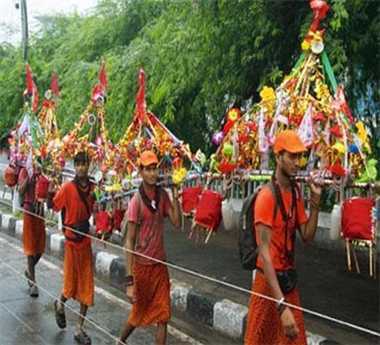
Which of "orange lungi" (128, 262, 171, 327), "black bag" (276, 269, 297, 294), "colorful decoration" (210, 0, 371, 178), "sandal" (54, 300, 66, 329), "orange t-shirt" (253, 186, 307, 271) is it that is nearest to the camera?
"orange t-shirt" (253, 186, 307, 271)

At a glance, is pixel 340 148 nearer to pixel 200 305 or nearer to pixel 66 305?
pixel 200 305

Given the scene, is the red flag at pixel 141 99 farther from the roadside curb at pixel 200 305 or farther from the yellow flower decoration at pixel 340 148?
the yellow flower decoration at pixel 340 148

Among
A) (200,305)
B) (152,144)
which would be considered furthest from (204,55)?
(200,305)

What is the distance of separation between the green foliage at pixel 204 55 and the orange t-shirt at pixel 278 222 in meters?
2.08

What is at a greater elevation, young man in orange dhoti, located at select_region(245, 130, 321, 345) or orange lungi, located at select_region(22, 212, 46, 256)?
young man in orange dhoti, located at select_region(245, 130, 321, 345)

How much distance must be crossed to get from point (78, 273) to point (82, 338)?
0.61 m

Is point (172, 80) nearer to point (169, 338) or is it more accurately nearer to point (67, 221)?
point (67, 221)

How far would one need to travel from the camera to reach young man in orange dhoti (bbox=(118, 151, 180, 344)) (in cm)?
486

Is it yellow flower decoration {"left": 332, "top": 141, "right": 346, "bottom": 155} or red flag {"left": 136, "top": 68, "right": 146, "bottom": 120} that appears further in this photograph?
red flag {"left": 136, "top": 68, "right": 146, "bottom": 120}

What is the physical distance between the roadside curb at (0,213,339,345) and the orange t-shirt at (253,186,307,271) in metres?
1.52

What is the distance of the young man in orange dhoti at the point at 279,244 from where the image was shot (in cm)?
362

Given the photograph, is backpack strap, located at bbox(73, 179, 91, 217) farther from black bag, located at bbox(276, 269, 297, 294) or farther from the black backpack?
black bag, located at bbox(276, 269, 297, 294)

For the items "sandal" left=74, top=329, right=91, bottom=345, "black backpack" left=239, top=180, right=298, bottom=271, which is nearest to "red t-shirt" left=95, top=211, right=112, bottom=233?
"sandal" left=74, top=329, right=91, bottom=345

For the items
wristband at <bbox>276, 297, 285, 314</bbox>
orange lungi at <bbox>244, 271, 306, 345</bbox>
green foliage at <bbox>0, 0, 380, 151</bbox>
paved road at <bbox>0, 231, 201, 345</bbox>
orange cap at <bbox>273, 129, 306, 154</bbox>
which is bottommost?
paved road at <bbox>0, 231, 201, 345</bbox>
